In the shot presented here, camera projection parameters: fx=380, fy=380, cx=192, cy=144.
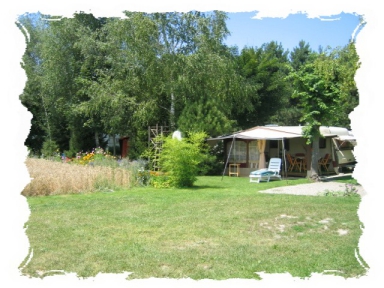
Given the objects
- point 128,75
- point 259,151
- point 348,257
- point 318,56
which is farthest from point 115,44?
point 348,257

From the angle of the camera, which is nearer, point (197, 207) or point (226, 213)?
point (226, 213)

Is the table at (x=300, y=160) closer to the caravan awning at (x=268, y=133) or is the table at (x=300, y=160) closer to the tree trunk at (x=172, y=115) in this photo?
Answer: the caravan awning at (x=268, y=133)

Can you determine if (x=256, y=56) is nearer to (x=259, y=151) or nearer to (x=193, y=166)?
(x=259, y=151)

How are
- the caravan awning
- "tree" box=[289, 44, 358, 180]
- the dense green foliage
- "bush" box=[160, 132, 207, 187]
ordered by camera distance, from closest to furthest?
"bush" box=[160, 132, 207, 187], "tree" box=[289, 44, 358, 180], the dense green foliage, the caravan awning

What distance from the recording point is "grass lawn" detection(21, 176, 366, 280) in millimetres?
3535

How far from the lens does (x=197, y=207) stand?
7215 millimetres

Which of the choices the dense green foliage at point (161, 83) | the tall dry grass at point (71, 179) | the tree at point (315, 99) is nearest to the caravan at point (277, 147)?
the dense green foliage at point (161, 83)

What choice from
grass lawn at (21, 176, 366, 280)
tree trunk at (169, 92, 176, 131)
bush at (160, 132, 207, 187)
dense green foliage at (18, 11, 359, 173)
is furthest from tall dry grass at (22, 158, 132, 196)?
tree trunk at (169, 92, 176, 131)

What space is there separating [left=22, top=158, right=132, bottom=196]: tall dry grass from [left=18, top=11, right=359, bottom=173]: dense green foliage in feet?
10.4

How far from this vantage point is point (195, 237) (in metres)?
4.85

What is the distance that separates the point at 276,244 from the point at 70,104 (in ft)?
55.7

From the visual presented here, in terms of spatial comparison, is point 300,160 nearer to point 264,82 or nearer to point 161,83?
point 264,82

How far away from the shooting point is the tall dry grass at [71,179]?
344 inches

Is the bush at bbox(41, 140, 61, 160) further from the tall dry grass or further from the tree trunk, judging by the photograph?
the tall dry grass
